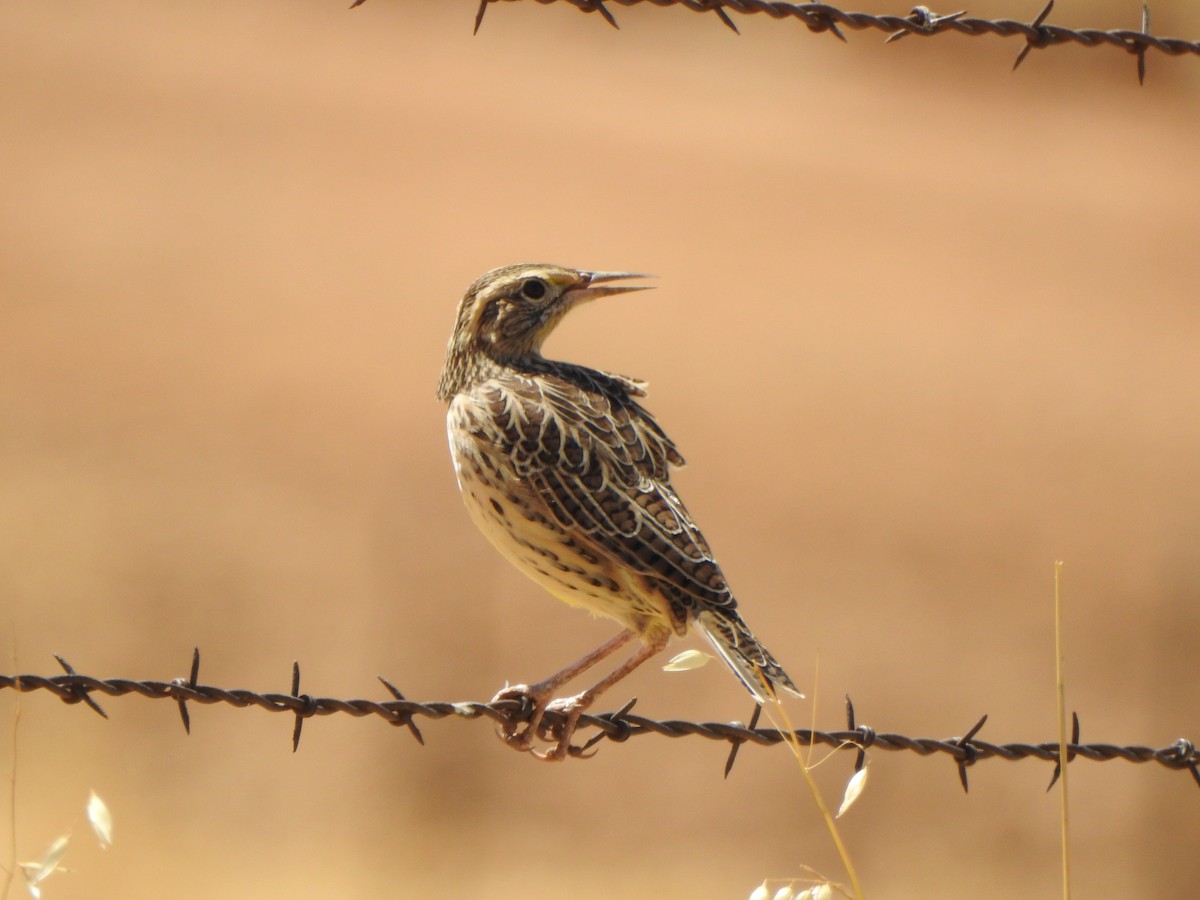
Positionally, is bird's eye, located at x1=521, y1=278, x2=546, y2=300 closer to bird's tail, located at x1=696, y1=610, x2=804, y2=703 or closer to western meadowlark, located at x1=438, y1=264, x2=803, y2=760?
western meadowlark, located at x1=438, y1=264, x2=803, y2=760

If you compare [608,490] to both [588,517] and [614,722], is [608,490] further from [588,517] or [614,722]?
[614,722]

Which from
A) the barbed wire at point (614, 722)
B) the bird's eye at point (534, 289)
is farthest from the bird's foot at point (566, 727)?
the bird's eye at point (534, 289)

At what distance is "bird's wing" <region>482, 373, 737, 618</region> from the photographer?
6.21m

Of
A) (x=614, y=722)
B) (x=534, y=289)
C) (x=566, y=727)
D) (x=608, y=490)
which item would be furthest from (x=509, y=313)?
(x=614, y=722)

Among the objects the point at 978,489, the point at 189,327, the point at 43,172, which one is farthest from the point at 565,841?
the point at 43,172

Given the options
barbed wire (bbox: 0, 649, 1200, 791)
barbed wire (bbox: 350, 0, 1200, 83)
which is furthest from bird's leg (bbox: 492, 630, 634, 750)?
barbed wire (bbox: 350, 0, 1200, 83)

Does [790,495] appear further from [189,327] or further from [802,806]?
[189,327]

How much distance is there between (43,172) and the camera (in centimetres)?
2366

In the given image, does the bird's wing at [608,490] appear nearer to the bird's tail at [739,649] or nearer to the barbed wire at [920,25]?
the bird's tail at [739,649]

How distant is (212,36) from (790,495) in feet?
51.3

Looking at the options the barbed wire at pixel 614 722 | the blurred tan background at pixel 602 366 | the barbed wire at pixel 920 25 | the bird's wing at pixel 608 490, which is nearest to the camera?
the barbed wire at pixel 614 722

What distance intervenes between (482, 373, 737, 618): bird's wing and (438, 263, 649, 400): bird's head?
0.53 m

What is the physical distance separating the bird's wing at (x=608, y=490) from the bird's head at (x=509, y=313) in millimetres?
527

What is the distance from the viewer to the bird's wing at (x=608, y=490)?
20.4 feet
